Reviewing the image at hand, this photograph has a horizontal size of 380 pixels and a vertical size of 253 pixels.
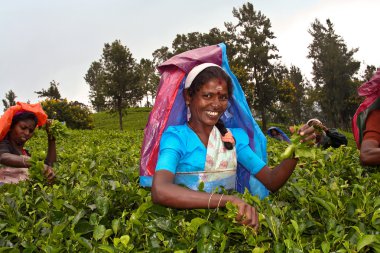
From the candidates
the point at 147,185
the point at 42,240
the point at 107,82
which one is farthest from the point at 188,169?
the point at 107,82

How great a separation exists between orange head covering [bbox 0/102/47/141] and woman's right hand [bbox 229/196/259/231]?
142 inches

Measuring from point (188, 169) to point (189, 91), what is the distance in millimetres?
581

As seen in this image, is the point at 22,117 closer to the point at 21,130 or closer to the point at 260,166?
the point at 21,130

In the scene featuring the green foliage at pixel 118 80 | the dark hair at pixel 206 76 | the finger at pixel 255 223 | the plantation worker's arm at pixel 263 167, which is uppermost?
the green foliage at pixel 118 80

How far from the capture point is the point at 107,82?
31094mm

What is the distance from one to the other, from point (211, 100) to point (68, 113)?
1038 inches

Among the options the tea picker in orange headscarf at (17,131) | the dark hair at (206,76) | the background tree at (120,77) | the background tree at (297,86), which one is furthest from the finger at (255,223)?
the background tree at (297,86)

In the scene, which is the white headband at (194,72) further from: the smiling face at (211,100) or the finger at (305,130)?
the finger at (305,130)

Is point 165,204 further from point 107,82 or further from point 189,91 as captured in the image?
point 107,82

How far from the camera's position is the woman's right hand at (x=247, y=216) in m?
1.76

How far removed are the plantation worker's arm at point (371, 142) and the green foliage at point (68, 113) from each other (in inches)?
1003

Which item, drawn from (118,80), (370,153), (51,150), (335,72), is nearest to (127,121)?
(118,80)

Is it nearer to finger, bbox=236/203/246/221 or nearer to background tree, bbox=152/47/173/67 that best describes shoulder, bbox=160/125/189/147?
finger, bbox=236/203/246/221

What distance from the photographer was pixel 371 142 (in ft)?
10.6
